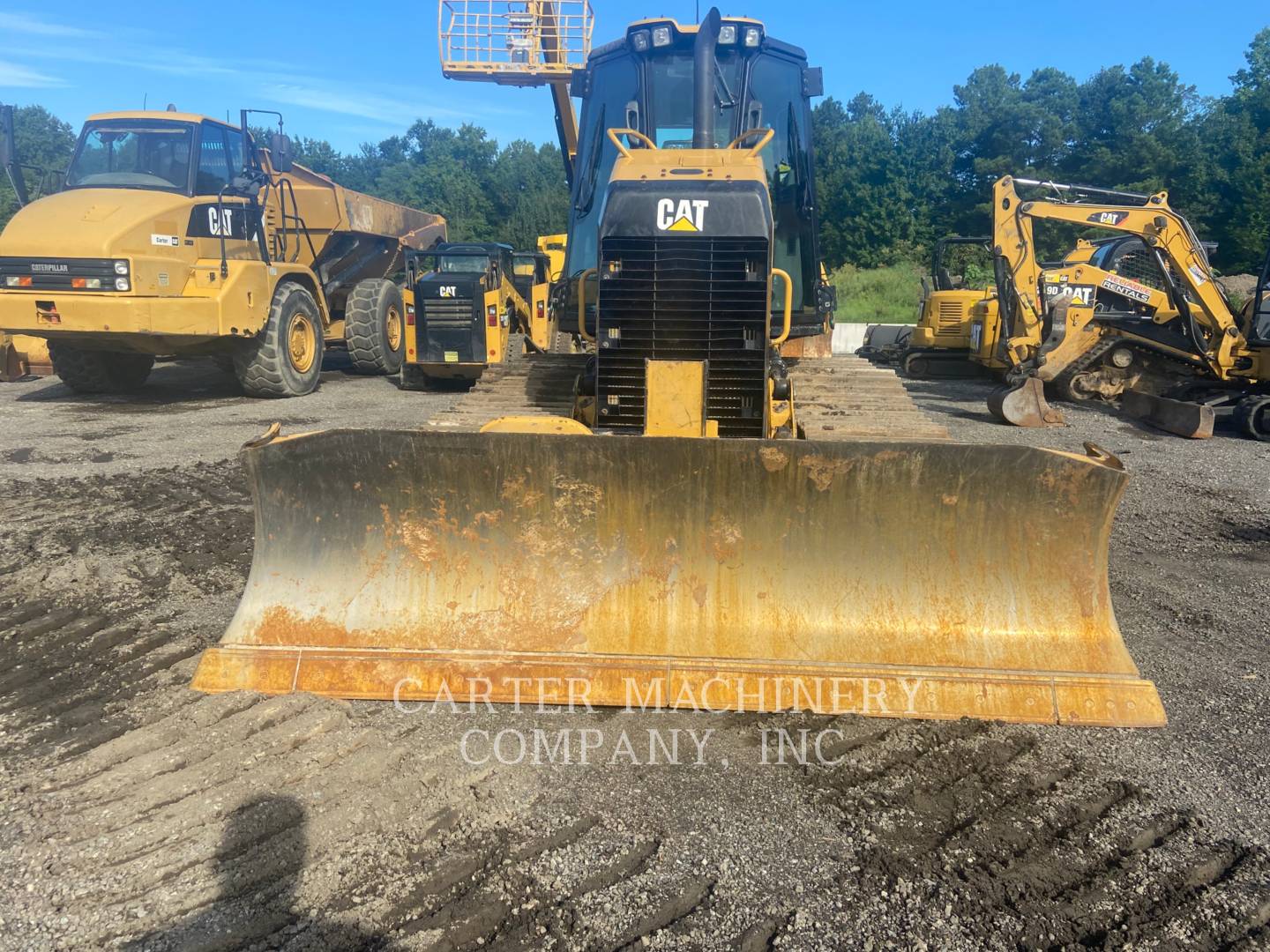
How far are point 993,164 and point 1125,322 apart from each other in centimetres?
3821

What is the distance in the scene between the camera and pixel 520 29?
43.7ft

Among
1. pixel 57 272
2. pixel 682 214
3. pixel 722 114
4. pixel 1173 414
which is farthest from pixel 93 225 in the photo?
pixel 1173 414

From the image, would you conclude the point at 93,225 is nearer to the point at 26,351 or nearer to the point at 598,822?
the point at 26,351

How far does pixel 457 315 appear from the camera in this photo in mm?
12266

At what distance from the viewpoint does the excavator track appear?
4.46 metres

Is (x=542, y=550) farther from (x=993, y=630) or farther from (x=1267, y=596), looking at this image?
(x=1267, y=596)

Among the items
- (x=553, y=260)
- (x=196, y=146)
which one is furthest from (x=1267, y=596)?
(x=196, y=146)

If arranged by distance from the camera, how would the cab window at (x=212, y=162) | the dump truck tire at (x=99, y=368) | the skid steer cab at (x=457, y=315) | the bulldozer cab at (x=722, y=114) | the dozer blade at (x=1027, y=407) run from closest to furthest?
1. the bulldozer cab at (x=722, y=114)
2. the cab window at (x=212, y=162)
3. the dozer blade at (x=1027, y=407)
4. the dump truck tire at (x=99, y=368)
5. the skid steer cab at (x=457, y=315)

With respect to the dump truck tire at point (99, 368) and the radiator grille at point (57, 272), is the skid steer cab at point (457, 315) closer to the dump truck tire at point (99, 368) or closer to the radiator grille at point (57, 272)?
the dump truck tire at point (99, 368)

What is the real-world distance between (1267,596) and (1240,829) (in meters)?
2.61

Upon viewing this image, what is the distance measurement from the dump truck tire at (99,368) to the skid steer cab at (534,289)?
16.9 ft

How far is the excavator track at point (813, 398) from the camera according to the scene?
4465 millimetres

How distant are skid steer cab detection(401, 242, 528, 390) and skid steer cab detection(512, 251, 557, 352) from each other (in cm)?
50

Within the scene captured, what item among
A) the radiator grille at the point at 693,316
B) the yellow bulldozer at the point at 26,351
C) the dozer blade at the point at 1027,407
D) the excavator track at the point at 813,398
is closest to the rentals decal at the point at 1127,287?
the dozer blade at the point at 1027,407
